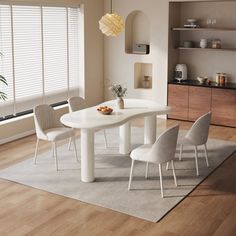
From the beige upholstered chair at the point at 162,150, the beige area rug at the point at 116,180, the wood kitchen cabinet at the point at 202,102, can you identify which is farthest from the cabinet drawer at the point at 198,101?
the beige upholstered chair at the point at 162,150

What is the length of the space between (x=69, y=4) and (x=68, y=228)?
497cm

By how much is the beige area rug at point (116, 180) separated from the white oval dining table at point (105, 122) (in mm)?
204

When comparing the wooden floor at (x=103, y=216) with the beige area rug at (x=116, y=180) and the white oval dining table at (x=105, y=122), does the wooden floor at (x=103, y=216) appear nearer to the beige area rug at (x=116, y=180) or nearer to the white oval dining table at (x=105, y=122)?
the beige area rug at (x=116, y=180)

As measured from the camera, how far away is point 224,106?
8.39 m

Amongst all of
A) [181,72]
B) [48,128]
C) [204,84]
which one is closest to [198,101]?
[204,84]

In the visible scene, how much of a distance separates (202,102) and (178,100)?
0.48 meters

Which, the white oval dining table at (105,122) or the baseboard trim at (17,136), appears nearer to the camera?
the white oval dining table at (105,122)

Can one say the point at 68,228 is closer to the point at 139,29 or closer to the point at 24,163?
the point at 24,163

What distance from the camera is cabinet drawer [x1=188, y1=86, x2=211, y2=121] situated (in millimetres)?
8531

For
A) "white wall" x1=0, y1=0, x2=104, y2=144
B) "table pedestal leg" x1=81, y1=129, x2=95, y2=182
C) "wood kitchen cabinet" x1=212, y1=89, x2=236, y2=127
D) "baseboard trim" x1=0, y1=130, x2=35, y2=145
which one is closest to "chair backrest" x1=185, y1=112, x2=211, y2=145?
"table pedestal leg" x1=81, y1=129, x2=95, y2=182

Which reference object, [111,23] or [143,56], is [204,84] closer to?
[143,56]

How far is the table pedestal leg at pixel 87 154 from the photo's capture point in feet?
18.3

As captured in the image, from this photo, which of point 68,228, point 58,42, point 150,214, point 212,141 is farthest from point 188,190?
point 58,42

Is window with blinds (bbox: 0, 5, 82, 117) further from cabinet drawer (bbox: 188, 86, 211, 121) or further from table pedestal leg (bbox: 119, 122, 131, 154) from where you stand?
cabinet drawer (bbox: 188, 86, 211, 121)
